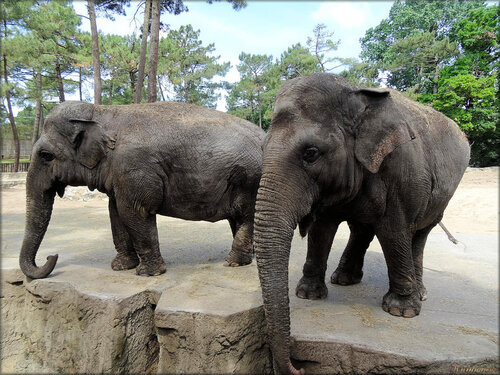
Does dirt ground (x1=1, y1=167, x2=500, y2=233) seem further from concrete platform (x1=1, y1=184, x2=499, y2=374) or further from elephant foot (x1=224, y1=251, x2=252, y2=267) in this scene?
elephant foot (x1=224, y1=251, x2=252, y2=267)

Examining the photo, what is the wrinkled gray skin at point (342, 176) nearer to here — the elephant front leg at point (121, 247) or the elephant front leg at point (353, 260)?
the elephant front leg at point (353, 260)

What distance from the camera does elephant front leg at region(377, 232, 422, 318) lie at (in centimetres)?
306

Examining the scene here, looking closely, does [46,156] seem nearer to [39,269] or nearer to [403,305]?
[39,269]

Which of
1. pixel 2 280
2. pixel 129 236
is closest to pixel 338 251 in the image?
pixel 129 236

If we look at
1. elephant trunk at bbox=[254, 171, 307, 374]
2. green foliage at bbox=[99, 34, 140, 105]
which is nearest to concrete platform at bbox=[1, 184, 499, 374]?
elephant trunk at bbox=[254, 171, 307, 374]

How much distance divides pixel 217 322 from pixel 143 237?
1.67 metres

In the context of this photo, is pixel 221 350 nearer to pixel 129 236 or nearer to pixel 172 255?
pixel 129 236

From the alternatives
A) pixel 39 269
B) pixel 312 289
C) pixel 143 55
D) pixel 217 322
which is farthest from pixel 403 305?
pixel 143 55

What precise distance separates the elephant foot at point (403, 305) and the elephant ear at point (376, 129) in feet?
4.42

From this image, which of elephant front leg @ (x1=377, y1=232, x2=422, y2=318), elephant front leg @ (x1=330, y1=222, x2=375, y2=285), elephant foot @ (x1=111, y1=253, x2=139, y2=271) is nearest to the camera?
A: elephant front leg @ (x1=377, y1=232, x2=422, y2=318)

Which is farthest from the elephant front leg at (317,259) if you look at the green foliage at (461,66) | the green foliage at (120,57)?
the green foliage at (461,66)

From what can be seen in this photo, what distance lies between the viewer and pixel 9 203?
45.1 ft

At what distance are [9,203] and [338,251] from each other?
13.5m

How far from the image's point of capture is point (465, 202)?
13562mm
